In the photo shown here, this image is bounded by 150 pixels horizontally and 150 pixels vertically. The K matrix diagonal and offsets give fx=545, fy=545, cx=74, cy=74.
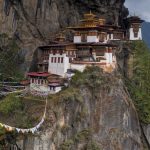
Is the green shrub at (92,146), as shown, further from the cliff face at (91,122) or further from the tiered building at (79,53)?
the tiered building at (79,53)

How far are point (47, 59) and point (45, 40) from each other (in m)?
2.45

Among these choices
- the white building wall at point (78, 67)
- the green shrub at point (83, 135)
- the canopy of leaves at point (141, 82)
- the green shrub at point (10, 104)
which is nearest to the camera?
the green shrub at point (10, 104)

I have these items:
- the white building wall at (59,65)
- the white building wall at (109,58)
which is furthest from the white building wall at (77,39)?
the white building wall at (109,58)

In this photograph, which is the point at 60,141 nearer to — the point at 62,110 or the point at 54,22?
the point at 62,110

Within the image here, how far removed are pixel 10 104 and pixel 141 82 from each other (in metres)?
15.0

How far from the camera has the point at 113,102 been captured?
45.7 metres

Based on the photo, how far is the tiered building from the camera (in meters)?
46.6

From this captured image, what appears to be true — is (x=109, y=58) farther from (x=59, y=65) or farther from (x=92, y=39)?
(x=59, y=65)

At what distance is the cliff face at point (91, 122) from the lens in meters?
39.8

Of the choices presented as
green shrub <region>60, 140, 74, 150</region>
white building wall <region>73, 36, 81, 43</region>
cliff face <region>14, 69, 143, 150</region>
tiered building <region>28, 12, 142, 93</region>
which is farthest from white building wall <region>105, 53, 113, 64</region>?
green shrub <region>60, 140, 74, 150</region>

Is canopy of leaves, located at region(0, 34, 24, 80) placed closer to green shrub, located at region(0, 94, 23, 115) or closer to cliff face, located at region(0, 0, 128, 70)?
cliff face, located at region(0, 0, 128, 70)

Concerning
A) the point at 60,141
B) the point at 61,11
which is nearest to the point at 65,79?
the point at 60,141

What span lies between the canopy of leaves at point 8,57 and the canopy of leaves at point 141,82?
421 inches

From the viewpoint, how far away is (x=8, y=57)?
48.2 m
